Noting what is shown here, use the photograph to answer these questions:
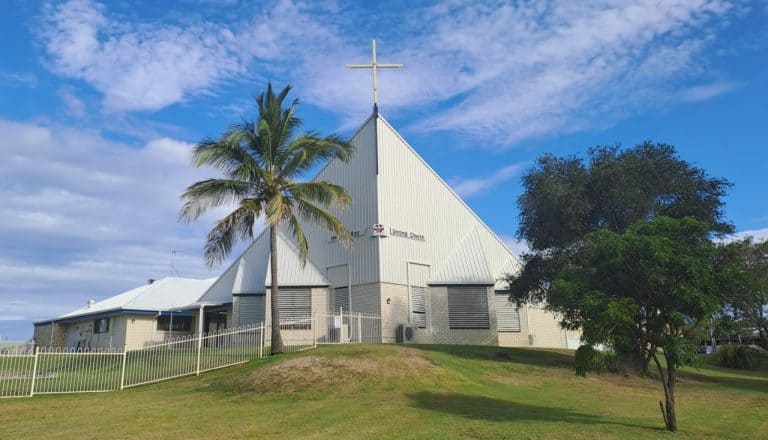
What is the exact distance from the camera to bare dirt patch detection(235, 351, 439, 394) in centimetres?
1728

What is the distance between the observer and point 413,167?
31766mm

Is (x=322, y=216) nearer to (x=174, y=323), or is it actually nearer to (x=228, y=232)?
(x=228, y=232)

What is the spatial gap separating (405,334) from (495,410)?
13.6 meters

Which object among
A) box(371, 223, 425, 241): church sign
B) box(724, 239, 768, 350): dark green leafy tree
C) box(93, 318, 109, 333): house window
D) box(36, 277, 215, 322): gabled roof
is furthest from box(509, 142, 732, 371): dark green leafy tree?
box(93, 318, 109, 333): house window

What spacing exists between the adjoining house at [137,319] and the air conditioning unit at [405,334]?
1101cm

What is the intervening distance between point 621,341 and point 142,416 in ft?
37.5

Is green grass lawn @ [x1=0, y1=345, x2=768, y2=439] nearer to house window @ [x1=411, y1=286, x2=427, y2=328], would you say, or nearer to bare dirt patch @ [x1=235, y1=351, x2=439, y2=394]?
bare dirt patch @ [x1=235, y1=351, x2=439, y2=394]

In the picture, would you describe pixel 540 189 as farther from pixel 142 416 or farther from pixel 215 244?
pixel 142 416

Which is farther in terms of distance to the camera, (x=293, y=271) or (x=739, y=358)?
(x=739, y=358)

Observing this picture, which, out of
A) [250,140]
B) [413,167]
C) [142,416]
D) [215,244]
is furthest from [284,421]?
[413,167]

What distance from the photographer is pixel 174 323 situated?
124 ft

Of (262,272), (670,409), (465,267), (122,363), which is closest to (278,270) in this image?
(262,272)

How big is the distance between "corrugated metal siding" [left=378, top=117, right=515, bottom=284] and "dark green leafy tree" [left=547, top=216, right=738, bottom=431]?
1572 centimetres

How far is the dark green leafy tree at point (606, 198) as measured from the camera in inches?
958
